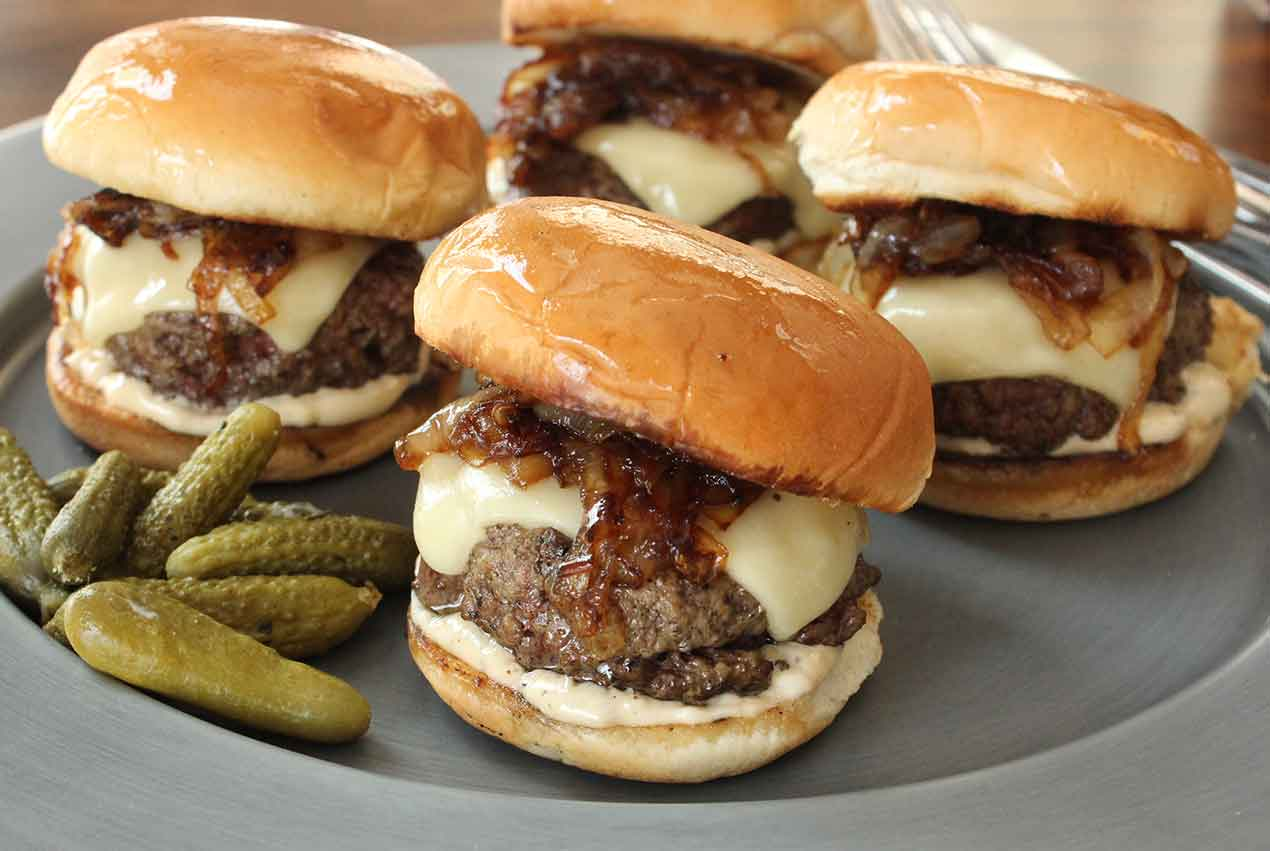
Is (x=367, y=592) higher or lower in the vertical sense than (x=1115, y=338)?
lower

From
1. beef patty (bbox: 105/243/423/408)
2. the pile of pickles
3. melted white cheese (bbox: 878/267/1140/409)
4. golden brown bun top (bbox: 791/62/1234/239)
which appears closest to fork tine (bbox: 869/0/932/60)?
golden brown bun top (bbox: 791/62/1234/239)

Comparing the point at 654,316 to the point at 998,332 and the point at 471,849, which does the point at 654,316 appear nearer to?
the point at 471,849

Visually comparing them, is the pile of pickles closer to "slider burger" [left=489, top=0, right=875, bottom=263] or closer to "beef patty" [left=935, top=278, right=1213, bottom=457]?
"beef patty" [left=935, top=278, right=1213, bottom=457]

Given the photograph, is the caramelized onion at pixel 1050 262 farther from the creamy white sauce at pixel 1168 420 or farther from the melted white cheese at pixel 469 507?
the melted white cheese at pixel 469 507

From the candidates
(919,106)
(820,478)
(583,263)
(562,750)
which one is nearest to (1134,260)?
(919,106)

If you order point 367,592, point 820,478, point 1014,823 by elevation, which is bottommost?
point 367,592

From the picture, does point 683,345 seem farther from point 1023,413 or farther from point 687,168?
point 687,168

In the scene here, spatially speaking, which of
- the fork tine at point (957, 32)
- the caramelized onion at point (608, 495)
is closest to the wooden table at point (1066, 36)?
the fork tine at point (957, 32)
